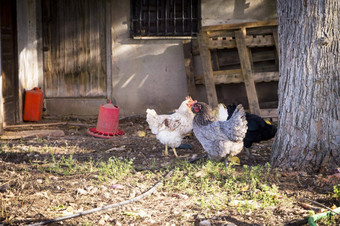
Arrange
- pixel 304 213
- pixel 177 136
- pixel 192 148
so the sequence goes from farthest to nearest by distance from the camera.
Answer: pixel 192 148 < pixel 177 136 < pixel 304 213

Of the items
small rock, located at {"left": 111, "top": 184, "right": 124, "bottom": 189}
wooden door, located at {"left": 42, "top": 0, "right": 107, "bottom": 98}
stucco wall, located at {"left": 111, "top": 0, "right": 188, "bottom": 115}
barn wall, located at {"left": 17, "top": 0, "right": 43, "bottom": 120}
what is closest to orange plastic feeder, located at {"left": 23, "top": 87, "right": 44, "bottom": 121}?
barn wall, located at {"left": 17, "top": 0, "right": 43, "bottom": 120}

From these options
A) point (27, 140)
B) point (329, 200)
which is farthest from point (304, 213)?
point (27, 140)

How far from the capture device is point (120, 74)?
→ 1060 centimetres

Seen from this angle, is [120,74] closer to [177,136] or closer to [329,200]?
[177,136]

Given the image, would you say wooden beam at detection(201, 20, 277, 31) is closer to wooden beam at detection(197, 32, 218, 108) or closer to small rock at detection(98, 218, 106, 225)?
wooden beam at detection(197, 32, 218, 108)

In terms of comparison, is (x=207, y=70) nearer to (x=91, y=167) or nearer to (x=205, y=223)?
(x=91, y=167)

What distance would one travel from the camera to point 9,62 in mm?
9602

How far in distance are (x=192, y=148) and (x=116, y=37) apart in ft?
12.7

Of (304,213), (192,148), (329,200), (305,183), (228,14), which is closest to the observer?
(304,213)

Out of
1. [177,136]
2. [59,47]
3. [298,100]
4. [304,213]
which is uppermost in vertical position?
[59,47]

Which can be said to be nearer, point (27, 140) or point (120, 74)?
point (27, 140)

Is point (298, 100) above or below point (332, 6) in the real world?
below

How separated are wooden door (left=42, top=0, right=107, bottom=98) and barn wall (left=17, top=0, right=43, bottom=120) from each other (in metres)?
0.18

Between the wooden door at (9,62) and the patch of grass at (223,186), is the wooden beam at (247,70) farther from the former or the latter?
the wooden door at (9,62)
